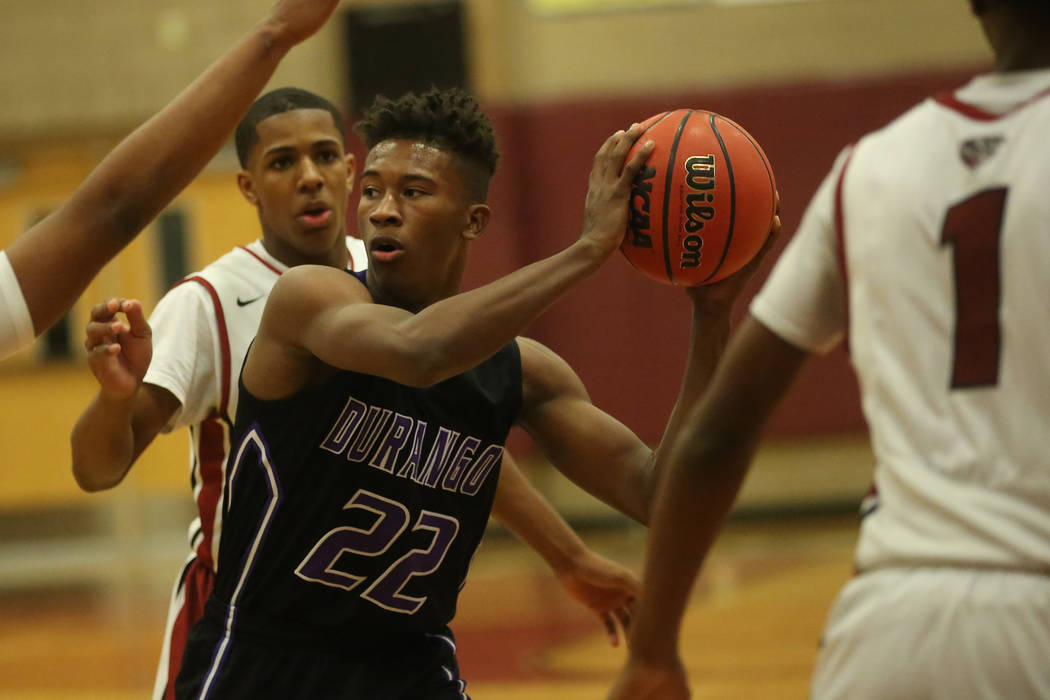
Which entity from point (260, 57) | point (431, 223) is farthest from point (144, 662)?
point (260, 57)

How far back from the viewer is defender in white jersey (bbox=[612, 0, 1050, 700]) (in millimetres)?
1783

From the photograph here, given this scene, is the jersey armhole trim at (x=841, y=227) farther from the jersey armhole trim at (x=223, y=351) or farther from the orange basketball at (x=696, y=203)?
the jersey armhole trim at (x=223, y=351)

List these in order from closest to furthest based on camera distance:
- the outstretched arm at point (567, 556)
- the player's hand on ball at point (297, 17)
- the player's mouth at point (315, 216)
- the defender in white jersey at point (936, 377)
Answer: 1. the defender in white jersey at point (936, 377)
2. the player's hand on ball at point (297, 17)
3. the outstretched arm at point (567, 556)
4. the player's mouth at point (315, 216)

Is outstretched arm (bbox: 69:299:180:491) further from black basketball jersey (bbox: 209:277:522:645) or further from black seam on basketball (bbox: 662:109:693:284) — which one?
black seam on basketball (bbox: 662:109:693:284)

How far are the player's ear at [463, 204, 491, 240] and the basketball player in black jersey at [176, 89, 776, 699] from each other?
0.03 feet

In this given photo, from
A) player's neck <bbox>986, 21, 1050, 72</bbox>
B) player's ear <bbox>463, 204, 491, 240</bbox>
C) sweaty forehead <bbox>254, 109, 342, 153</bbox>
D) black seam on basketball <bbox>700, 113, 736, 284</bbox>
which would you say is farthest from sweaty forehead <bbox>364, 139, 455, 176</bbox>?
player's neck <bbox>986, 21, 1050, 72</bbox>

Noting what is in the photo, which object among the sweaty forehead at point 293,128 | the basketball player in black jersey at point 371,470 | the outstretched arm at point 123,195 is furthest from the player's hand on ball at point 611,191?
the sweaty forehead at point 293,128

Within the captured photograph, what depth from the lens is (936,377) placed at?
1848 millimetres

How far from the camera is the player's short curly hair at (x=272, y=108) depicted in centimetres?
403

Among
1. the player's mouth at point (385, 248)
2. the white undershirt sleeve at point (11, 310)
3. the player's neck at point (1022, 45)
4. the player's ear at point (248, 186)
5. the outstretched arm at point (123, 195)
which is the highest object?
the player's neck at point (1022, 45)

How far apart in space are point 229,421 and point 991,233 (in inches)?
93.9

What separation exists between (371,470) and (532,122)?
878 cm

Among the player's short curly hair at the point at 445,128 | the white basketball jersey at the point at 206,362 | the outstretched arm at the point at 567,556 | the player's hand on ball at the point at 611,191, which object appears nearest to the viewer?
the player's hand on ball at the point at 611,191

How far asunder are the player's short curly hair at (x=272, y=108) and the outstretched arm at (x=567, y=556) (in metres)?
1.32
